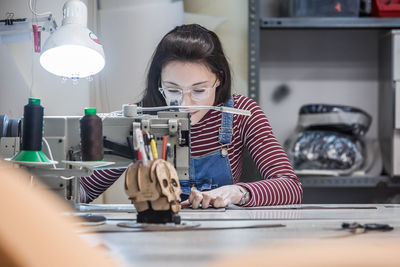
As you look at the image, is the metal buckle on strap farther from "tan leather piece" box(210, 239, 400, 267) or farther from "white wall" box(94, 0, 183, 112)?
"tan leather piece" box(210, 239, 400, 267)

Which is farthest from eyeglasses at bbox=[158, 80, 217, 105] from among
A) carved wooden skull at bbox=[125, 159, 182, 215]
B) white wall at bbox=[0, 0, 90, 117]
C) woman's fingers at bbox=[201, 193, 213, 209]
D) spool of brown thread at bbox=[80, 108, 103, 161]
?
white wall at bbox=[0, 0, 90, 117]

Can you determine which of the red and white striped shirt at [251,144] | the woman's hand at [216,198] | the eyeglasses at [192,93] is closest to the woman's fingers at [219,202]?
the woman's hand at [216,198]

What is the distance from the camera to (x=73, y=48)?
1.45m

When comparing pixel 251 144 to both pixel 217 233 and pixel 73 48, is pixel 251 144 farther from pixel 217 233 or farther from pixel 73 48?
pixel 217 233

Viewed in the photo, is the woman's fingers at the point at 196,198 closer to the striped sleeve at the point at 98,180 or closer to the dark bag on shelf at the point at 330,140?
the striped sleeve at the point at 98,180

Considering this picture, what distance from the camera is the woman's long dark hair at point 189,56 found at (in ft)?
5.85

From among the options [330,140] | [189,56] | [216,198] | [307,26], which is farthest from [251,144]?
[307,26]

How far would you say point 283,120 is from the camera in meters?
2.92

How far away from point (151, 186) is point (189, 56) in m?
0.86

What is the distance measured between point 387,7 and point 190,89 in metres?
1.36

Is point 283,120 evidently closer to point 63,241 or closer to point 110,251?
point 110,251

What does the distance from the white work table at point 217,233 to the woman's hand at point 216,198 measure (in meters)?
0.03

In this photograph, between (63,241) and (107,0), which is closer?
(63,241)

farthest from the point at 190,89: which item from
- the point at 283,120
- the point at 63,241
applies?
the point at 63,241
